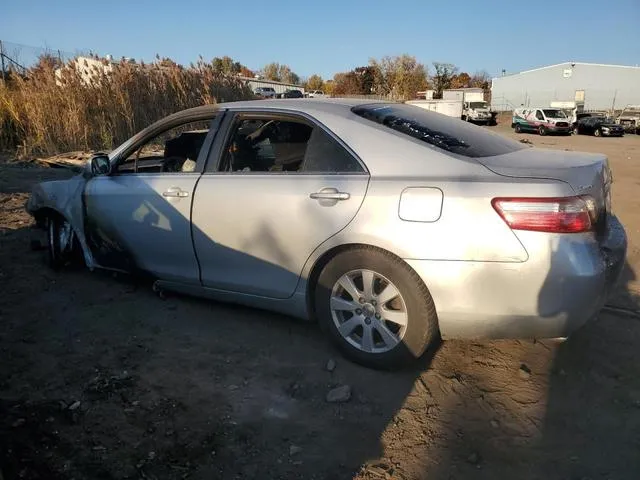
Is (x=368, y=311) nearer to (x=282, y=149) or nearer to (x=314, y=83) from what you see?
(x=282, y=149)

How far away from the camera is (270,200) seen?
3.38 meters

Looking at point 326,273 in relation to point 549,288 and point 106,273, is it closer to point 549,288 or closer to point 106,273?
point 549,288

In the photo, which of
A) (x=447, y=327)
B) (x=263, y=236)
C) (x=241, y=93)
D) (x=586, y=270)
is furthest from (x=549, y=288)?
(x=241, y=93)

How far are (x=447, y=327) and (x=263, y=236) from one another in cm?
128

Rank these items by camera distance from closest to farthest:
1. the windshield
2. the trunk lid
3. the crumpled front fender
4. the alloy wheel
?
the trunk lid, the alloy wheel, the crumpled front fender, the windshield

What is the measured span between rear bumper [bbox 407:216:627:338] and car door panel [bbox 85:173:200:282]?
1766 mm

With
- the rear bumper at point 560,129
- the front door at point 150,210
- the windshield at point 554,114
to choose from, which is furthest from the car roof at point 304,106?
the windshield at point 554,114

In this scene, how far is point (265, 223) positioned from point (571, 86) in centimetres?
6602

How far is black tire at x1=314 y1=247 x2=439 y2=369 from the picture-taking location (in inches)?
117

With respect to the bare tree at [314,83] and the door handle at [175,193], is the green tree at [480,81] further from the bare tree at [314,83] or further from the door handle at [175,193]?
the door handle at [175,193]

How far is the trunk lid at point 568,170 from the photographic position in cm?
280

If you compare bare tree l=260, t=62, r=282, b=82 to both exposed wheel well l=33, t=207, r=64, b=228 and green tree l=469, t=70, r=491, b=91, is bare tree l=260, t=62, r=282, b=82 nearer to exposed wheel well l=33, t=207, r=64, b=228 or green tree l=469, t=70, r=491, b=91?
green tree l=469, t=70, r=491, b=91

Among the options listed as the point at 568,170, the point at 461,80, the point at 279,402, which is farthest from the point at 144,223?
the point at 461,80

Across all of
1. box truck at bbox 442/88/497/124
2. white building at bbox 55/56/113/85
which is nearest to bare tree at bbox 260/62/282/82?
box truck at bbox 442/88/497/124
